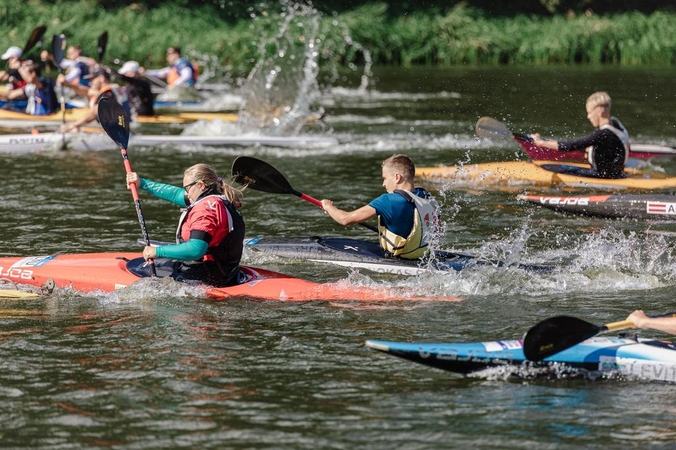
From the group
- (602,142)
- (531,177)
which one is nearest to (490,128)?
(531,177)

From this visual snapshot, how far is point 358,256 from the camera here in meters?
9.11

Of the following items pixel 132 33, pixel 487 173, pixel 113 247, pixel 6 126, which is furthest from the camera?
pixel 132 33

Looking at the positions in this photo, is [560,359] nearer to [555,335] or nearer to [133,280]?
[555,335]

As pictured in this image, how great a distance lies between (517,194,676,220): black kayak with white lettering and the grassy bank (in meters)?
17.9

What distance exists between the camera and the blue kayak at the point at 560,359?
627cm

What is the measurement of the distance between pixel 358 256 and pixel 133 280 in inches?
75.7

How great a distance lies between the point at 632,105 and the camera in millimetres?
21859

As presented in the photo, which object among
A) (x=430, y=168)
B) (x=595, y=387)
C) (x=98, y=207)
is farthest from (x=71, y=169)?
(x=595, y=387)

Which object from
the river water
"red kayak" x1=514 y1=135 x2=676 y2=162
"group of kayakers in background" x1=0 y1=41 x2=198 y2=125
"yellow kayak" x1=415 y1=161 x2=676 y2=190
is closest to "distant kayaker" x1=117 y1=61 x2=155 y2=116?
"group of kayakers in background" x1=0 y1=41 x2=198 y2=125

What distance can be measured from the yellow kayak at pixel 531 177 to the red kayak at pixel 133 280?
514 centimetres

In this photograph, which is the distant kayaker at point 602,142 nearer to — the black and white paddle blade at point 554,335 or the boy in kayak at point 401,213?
the boy in kayak at point 401,213

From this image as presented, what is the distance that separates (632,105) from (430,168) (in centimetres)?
929

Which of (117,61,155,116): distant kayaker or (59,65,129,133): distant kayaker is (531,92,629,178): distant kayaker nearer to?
(59,65,129,133): distant kayaker

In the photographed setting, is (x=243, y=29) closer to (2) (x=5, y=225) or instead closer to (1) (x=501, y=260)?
(2) (x=5, y=225)
